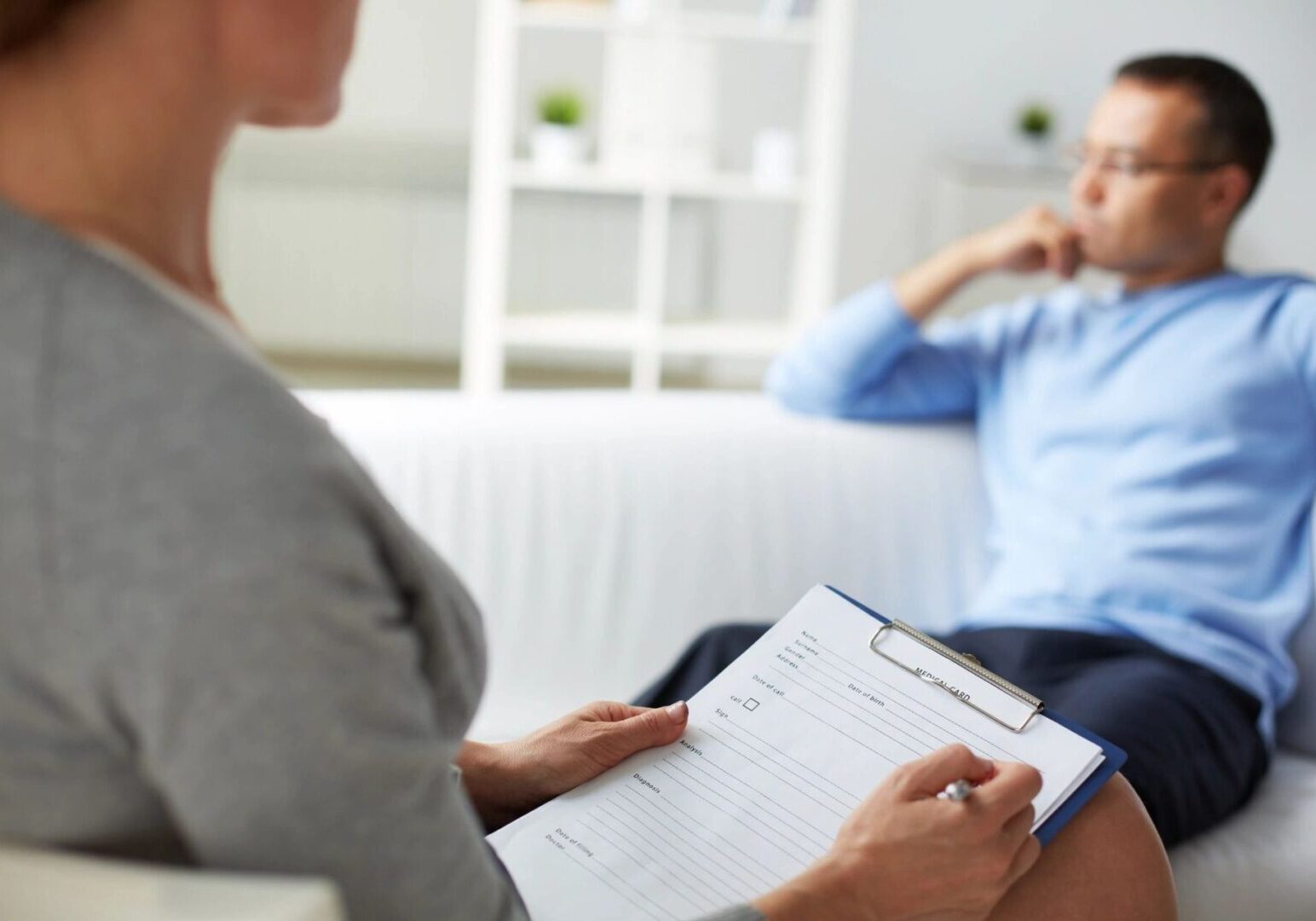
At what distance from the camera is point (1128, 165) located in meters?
1.79

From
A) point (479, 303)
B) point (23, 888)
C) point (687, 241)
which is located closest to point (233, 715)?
point (23, 888)

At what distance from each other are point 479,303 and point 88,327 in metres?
3.09

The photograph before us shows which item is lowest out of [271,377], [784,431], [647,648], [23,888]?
[647,648]

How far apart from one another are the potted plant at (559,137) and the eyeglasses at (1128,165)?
202cm

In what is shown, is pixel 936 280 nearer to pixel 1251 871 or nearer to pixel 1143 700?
pixel 1143 700

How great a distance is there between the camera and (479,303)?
11.8ft

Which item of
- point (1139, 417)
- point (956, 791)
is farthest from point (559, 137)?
point (956, 791)

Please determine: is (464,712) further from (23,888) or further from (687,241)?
(687,241)

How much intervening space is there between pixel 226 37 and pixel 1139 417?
4.55 ft

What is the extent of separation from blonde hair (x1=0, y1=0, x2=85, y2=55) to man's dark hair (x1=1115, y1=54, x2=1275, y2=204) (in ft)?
5.06

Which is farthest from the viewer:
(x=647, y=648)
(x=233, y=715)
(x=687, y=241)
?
(x=687, y=241)

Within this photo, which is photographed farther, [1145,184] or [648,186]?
[648,186]

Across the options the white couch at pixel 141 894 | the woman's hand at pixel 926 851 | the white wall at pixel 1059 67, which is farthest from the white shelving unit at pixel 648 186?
the white couch at pixel 141 894

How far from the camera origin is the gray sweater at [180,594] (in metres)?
0.53
